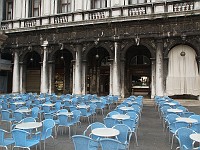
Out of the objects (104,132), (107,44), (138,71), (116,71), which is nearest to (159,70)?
(116,71)

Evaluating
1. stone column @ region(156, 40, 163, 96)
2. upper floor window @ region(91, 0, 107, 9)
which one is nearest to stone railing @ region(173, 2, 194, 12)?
stone column @ region(156, 40, 163, 96)

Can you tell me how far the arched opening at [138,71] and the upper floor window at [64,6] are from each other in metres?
7.21

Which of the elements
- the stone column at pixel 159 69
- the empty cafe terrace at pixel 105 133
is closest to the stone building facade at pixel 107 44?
the stone column at pixel 159 69

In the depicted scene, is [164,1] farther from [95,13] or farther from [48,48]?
[48,48]

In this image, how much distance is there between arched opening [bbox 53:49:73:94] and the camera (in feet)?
71.6

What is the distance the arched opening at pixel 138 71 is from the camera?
19844 millimetres

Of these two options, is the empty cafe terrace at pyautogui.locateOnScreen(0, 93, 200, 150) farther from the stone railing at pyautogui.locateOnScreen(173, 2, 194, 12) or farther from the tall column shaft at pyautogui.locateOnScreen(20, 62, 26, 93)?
the tall column shaft at pyautogui.locateOnScreen(20, 62, 26, 93)

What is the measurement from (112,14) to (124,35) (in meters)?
2.19

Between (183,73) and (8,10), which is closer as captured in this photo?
(183,73)

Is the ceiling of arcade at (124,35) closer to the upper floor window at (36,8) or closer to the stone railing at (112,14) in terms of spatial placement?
the stone railing at (112,14)

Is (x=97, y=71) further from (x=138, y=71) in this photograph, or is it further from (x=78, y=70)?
(x=138, y=71)

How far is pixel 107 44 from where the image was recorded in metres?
17.6

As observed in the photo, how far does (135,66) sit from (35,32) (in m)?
10.2

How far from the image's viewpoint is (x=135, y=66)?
20.1 metres
